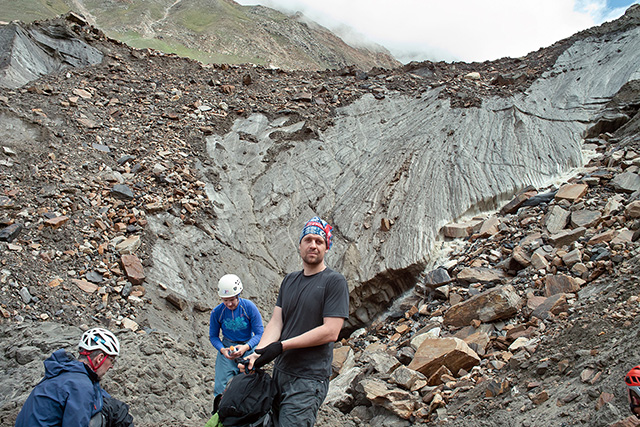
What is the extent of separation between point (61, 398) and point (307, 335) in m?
1.82

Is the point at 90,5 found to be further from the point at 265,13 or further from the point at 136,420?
the point at 136,420

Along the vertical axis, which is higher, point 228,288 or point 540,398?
point 228,288

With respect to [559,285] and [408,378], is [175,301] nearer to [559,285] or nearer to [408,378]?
[408,378]

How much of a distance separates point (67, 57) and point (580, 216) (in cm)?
1665

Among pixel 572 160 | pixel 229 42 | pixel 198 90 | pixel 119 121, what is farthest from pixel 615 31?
pixel 229 42

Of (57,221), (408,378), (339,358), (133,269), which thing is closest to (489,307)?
(408,378)

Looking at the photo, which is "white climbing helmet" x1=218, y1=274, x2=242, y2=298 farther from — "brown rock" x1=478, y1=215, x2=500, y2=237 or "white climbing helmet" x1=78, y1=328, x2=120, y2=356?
"brown rock" x1=478, y1=215, x2=500, y2=237

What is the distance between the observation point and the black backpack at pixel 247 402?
2834 millimetres

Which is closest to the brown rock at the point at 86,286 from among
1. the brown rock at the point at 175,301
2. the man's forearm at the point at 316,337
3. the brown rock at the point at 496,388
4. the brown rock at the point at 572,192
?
the brown rock at the point at 175,301

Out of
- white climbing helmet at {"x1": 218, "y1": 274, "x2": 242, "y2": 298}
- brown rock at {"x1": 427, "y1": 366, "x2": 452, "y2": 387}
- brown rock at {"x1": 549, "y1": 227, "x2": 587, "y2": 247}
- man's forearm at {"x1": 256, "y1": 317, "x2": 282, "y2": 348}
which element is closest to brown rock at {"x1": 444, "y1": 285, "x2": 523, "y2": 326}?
brown rock at {"x1": 427, "y1": 366, "x2": 452, "y2": 387}

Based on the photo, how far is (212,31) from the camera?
48.4 meters

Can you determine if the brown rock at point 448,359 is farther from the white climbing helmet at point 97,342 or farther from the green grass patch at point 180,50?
the green grass patch at point 180,50

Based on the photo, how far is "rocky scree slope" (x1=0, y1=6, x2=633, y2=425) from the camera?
621 centimetres

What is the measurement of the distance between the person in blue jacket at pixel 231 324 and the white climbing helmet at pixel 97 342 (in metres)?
1.61
